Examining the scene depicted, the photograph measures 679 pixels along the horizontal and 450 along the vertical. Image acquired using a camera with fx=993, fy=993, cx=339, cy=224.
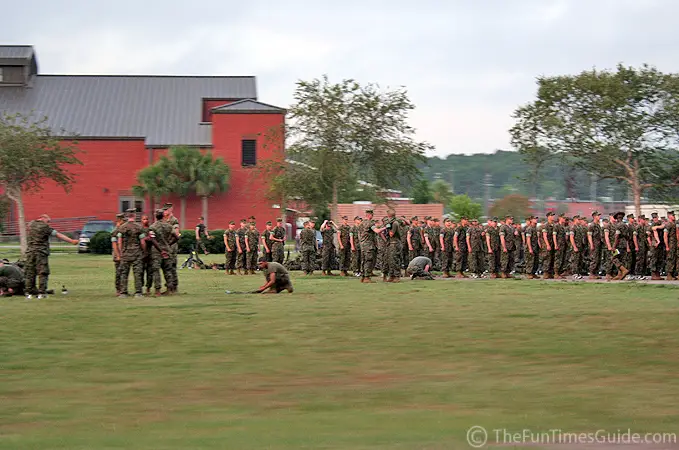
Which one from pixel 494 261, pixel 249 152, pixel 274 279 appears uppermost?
pixel 249 152

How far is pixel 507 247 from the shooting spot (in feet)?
110

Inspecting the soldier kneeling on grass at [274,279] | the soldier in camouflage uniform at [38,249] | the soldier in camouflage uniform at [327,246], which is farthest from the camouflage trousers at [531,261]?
the soldier in camouflage uniform at [38,249]

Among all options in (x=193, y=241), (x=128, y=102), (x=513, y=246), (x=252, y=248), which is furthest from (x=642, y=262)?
(x=128, y=102)

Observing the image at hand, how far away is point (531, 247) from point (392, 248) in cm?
618

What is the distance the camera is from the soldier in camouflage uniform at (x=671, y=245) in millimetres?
30359

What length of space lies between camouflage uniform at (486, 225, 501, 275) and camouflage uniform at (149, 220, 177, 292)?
42.2ft

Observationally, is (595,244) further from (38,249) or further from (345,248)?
(38,249)

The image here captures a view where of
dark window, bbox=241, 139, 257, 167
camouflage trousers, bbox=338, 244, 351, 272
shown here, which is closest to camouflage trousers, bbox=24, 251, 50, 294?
camouflage trousers, bbox=338, 244, 351, 272

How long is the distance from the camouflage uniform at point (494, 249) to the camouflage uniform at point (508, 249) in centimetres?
23

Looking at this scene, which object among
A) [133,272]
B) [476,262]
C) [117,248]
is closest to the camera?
[117,248]

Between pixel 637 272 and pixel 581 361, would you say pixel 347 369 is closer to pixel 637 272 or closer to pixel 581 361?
pixel 581 361

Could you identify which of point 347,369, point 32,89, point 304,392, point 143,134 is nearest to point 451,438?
point 304,392

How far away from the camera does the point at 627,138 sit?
53.0 meters

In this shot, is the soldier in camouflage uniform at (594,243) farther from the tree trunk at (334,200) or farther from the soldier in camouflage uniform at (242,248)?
the tree trunk at (334,200)
